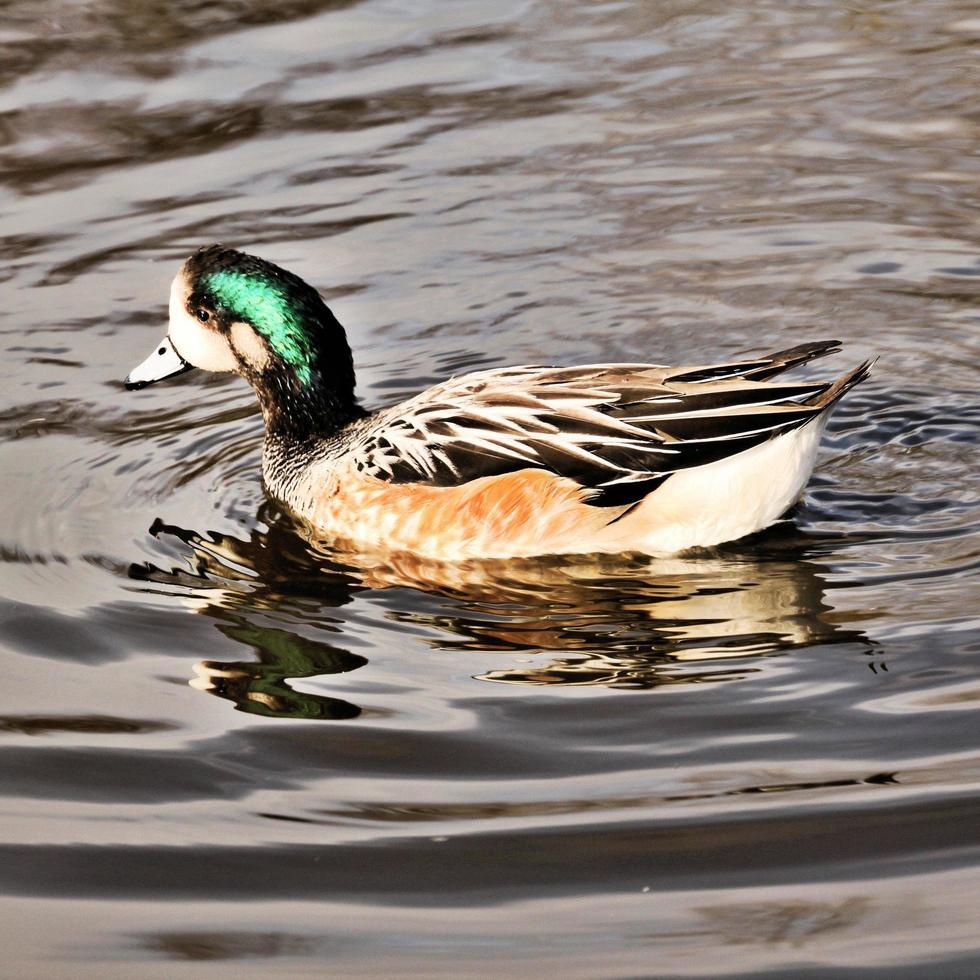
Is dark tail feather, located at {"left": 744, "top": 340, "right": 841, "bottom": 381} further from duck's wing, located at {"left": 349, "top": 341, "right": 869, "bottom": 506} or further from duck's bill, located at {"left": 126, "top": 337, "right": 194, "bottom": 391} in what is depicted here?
duck's bill, located at {"left": 126, "top": 337, "right": 194, "bottom": 391}

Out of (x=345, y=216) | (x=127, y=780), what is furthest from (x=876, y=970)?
(x=345, y=216)

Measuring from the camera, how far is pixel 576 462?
6.36m

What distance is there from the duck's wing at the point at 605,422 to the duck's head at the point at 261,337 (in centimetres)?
60

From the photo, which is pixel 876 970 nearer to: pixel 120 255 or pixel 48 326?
pixel 48 326

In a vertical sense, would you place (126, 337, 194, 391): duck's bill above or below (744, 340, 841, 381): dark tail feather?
above

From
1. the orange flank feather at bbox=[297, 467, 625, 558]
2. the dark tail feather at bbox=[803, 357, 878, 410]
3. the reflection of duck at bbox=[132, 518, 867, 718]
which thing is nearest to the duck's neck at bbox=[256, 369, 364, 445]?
the reflection of duck at bbox=[132, 518, 867, 718]

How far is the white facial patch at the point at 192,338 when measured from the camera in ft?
23.6

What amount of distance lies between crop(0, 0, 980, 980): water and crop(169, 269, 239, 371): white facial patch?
1.54ft

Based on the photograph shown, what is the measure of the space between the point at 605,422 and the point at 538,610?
0.79 metres

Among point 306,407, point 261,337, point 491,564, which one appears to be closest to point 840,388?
point 491,564

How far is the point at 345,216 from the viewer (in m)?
9.61

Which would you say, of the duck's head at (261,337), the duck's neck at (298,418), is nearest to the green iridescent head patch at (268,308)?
the duck's head at (261,337)

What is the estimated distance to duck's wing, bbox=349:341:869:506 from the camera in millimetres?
6230

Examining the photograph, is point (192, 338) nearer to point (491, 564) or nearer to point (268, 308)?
point (268, 308)
